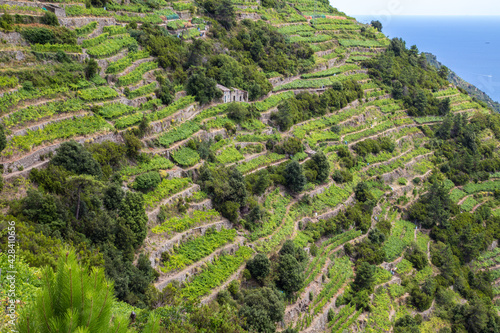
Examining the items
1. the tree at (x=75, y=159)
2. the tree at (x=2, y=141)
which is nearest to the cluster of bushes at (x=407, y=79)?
the tree at (x=75, y=159)

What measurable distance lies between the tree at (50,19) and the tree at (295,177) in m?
23.4

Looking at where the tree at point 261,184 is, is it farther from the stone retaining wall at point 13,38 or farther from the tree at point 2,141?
the stone retaining wall at point 13,38

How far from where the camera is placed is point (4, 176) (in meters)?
21.0

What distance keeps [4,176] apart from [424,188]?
43.5 meters

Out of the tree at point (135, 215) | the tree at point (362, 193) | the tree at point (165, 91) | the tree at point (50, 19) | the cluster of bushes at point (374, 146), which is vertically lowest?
the tree at point (362, 193)

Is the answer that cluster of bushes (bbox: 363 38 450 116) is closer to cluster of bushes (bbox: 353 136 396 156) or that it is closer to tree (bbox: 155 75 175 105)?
cluster of bushes (bbox: 353 136 396 156)

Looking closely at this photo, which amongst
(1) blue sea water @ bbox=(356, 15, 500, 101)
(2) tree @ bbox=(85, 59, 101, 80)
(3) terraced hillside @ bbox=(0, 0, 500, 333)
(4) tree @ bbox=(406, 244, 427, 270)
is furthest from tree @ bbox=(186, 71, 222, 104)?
(1) blue sea water @ bbox=(356, 15, 500, 101)

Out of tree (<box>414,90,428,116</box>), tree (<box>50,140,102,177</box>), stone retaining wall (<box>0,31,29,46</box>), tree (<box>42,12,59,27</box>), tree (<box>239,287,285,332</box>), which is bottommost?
tree (<box>239,287,285,332</box>)

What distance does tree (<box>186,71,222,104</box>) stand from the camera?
3753 cm

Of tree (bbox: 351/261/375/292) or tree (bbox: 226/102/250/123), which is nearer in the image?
tree (bbox: 351/261/375/292)

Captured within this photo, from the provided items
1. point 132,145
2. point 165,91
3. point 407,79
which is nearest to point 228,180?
point 132,145

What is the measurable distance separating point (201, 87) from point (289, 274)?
19935 mm

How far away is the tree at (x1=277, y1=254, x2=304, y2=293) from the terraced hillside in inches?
5.6

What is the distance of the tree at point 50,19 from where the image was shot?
3259cm
